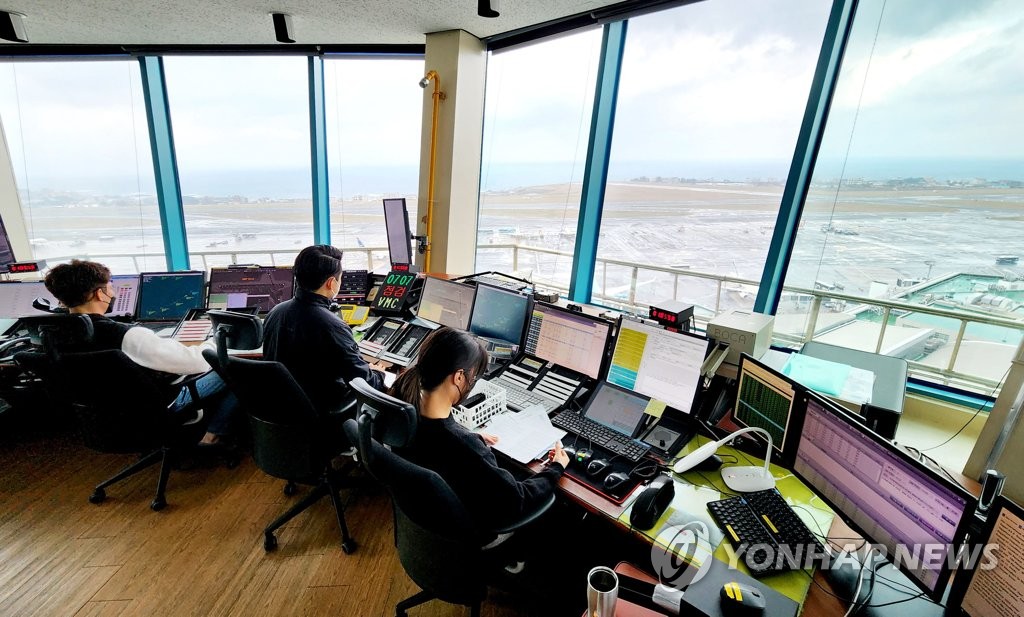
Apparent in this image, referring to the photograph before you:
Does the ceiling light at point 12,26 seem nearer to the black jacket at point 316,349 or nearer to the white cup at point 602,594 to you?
the black jacket at point 316,349

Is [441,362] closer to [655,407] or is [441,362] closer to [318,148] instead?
[655,407]

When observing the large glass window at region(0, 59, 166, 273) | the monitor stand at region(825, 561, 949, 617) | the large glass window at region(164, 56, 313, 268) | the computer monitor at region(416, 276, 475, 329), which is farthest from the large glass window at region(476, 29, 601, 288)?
the large glass window at region(0, 59, 166, 273)

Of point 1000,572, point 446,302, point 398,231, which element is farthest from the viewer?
point 398,231

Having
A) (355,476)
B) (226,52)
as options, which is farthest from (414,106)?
(355,476)

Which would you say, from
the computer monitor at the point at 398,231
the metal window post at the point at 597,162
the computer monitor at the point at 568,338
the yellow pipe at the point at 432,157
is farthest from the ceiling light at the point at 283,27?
the computer monitor at the point at 568,338

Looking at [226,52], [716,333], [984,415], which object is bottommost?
[984,415]

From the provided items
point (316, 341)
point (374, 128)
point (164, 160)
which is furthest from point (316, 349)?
point (164, 160)

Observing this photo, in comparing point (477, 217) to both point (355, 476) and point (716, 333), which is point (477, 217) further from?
point (716, 333)
